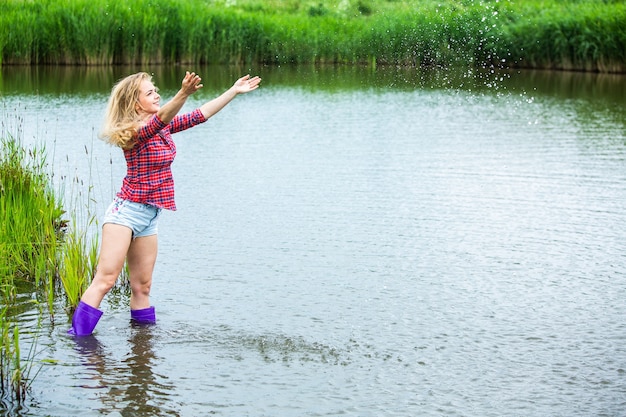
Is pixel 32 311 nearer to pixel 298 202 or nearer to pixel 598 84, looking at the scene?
pixel 298 202

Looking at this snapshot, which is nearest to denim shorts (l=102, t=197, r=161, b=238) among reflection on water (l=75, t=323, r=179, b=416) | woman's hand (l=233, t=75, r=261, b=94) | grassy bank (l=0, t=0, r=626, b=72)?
reflection on water (l=75, t=323, r=179, b=416)

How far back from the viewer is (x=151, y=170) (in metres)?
6.27

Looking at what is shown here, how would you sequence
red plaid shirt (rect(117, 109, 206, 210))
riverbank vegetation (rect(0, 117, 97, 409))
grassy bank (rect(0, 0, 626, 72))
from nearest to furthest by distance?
1. red plaid shirt (rect(117, 109, 206, 210))
2. riverbank vegetation (rect(0, 117, 97, 409))
3. grassy bank (rect(0, 0, 626, 72))

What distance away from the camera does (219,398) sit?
543 cm

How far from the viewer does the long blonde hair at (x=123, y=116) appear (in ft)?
19.9

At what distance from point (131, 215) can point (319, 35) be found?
25.2 m

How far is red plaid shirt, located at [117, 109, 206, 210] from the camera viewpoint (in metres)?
6.20

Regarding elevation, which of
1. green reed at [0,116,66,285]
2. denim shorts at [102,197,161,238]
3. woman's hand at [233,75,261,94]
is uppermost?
woman's hand at [233,75,261,94]

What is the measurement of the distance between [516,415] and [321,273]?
118 inches

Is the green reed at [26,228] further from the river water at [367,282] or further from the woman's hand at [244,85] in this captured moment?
the woman's hand at [244,85]

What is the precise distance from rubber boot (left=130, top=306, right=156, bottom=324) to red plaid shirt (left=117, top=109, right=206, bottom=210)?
0.79 metres

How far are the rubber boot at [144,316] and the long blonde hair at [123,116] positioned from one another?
1.15 m

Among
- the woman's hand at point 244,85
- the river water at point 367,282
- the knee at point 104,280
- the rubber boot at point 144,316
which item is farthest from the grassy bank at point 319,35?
the knee at point 104,280

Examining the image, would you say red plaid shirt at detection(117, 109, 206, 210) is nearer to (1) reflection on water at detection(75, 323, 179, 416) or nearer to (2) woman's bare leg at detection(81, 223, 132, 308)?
(2) woman's bare leg at detection(81, 223, 132, 308)
